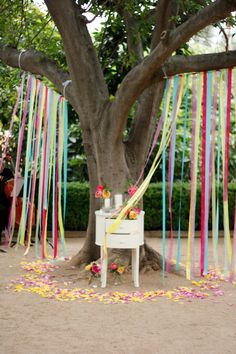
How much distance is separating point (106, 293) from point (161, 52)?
2391 millimetres

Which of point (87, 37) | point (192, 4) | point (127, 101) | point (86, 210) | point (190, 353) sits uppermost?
point (192, 4)

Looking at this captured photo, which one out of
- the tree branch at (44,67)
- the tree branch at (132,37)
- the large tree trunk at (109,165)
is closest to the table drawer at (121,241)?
the large tree trunk at (109,165)

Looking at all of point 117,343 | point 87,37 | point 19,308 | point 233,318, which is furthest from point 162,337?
point 87,37

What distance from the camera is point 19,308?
522cm

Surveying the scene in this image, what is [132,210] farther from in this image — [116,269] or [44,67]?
[44,67]

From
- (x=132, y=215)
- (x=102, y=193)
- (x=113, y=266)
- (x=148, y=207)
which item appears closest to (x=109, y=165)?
(x=102, y=193)

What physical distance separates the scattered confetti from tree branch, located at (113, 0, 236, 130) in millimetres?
1798

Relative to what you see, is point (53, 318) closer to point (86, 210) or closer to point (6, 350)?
point (6, 350)

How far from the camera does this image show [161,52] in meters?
5.54

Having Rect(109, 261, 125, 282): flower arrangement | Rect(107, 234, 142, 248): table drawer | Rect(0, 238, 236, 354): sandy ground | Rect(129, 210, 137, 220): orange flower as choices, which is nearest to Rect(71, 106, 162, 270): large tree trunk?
Rect(109, 261, 125, 282): flower arrangement

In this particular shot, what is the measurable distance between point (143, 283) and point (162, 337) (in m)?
1.92

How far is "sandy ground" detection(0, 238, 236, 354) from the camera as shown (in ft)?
13.4

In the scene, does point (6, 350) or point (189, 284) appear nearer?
point (6, 350)

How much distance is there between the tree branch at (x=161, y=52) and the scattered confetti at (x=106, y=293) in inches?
70.8
